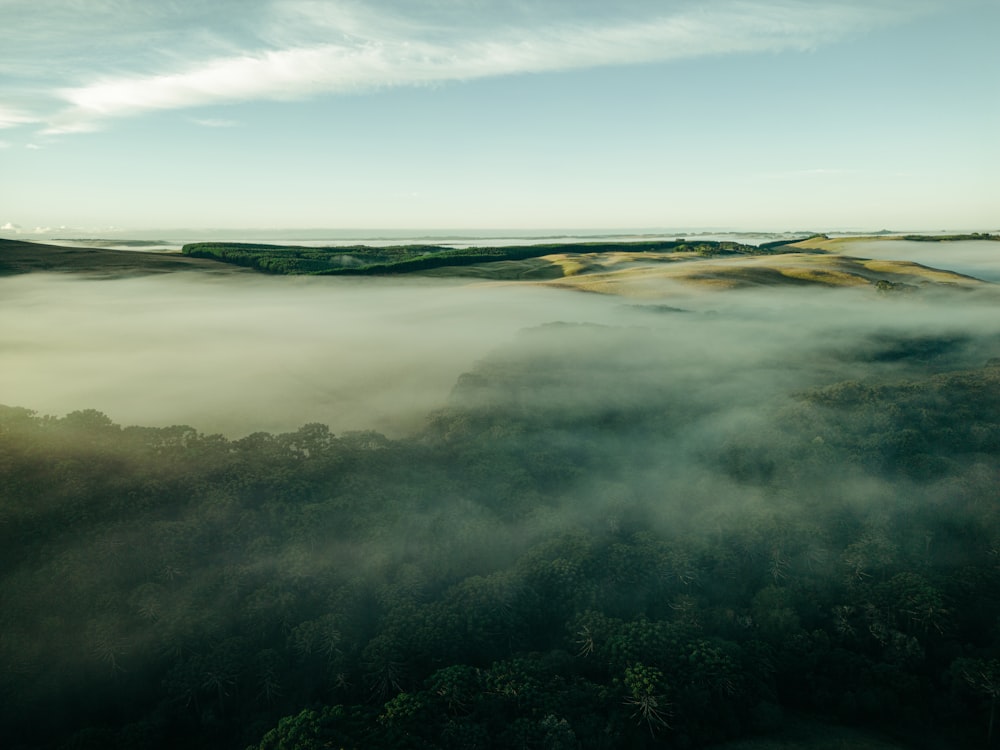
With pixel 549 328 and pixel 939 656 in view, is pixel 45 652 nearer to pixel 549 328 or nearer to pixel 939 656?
pixel 939 656

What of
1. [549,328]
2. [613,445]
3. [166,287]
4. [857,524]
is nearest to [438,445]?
[613,445]

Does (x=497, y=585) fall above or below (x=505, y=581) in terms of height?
below

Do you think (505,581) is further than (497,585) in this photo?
Yes

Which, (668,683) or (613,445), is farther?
(613,445)
